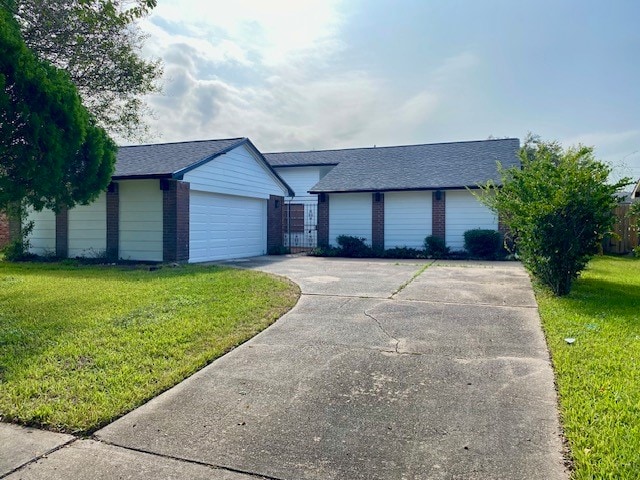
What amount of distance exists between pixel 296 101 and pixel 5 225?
11295mm

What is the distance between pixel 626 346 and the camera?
486 cm

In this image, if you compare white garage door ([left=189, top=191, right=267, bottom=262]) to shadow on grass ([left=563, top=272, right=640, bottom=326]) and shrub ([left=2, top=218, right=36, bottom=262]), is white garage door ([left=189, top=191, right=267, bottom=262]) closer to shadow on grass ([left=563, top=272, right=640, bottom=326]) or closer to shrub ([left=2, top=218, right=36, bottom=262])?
shrub ([left=2, top=218, right=36, bottom=262])

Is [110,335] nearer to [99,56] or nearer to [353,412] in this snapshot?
[353,412]

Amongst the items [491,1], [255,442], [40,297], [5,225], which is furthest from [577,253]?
[5,225]

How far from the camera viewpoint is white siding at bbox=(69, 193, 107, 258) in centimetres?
1427

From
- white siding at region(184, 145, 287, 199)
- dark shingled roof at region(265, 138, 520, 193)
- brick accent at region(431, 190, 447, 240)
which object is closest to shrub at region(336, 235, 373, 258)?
dark shingled roof at region(265, 138, 520, 193)

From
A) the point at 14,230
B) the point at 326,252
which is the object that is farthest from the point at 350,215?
the point at 14,230

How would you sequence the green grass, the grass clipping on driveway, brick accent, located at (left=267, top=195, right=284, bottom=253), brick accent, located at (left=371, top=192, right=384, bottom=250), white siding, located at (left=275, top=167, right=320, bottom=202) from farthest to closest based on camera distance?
white siding, located at (left=275, top=167, right=320, bottom=202) → brick accent, located at (left=267, top=195, right=284, bottom=253) → brick accent, located at (left=371, top=192, right=384, bottom=250) → the grass clipping on driveway → the green grass

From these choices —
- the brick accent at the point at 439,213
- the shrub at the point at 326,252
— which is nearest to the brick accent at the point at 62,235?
the shrub at the point at 326,252

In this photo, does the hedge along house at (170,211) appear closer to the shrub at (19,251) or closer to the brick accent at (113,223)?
the brick accent at (113,223)

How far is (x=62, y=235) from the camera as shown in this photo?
14789mm

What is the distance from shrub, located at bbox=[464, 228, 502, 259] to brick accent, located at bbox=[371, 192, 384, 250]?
3.38 metres

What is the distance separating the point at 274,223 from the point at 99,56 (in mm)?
8225

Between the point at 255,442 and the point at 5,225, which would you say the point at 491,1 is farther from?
the point at 5,225
